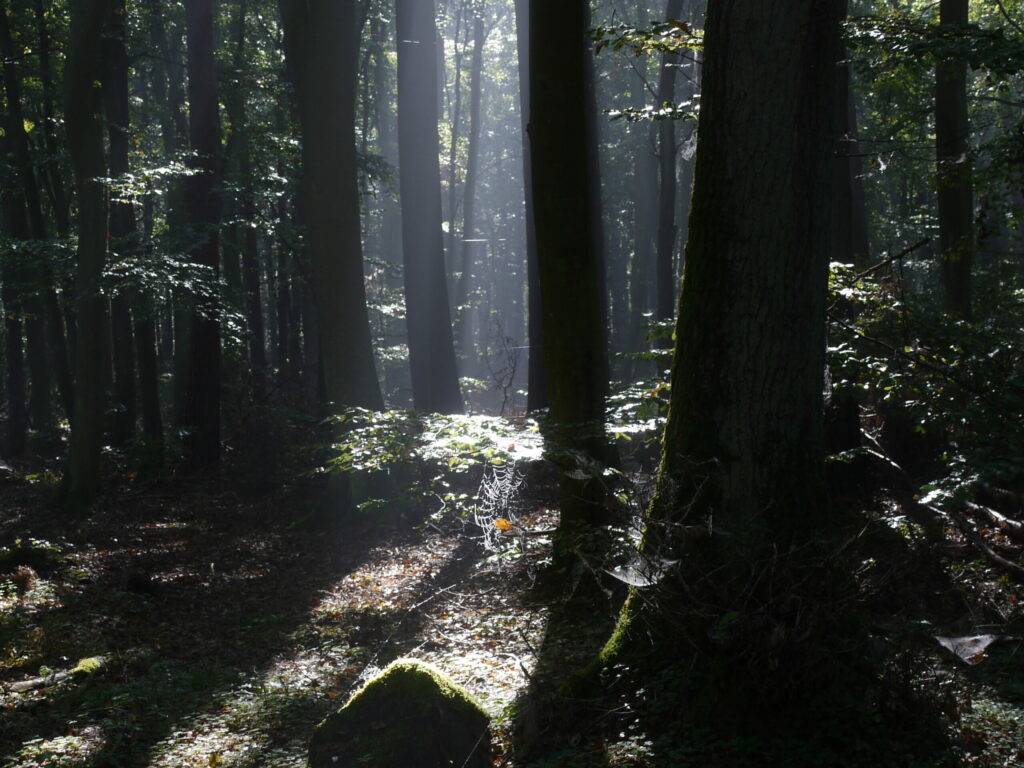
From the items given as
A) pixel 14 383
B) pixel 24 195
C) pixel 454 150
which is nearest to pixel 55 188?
pixel 24 195

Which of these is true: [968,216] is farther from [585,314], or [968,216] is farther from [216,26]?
[216,26]

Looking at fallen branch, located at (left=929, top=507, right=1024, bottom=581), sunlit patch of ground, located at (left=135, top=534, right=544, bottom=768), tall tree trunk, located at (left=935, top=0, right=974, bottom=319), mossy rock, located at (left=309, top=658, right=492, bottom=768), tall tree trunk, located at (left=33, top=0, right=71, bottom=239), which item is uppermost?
tall tree trunk, located at (left=33, top=0, right=71, bottom=239)

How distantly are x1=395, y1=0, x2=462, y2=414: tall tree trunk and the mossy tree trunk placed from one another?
40.3 ft

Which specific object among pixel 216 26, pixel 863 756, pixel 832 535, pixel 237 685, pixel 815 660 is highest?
pixel 216 26

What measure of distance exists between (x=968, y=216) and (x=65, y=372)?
1770cm

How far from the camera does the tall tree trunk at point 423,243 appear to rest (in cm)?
1719

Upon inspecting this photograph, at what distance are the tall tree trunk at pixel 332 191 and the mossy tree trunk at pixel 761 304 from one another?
879 cm

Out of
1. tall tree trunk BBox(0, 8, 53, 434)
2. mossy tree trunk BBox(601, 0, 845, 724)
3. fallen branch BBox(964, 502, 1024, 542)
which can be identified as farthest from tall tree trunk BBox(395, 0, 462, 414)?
mossy tree trunk BBox(601, 0, 845, 724)

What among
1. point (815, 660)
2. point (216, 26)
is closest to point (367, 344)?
point (815, 660)

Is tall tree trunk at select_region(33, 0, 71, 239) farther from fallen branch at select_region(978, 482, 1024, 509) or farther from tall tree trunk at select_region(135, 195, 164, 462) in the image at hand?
fallen branch at select_region(978, 482, 1024, 509)

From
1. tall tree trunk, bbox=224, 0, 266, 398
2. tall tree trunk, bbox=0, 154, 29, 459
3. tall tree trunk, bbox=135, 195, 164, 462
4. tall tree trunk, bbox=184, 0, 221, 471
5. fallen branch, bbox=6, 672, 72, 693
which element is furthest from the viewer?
tall tree trunk, bbox=0, 154, 29, 459

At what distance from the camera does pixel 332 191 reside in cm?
1305

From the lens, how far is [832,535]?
4.71 metres

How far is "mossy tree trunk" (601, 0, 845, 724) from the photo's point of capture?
4848 millimetres
